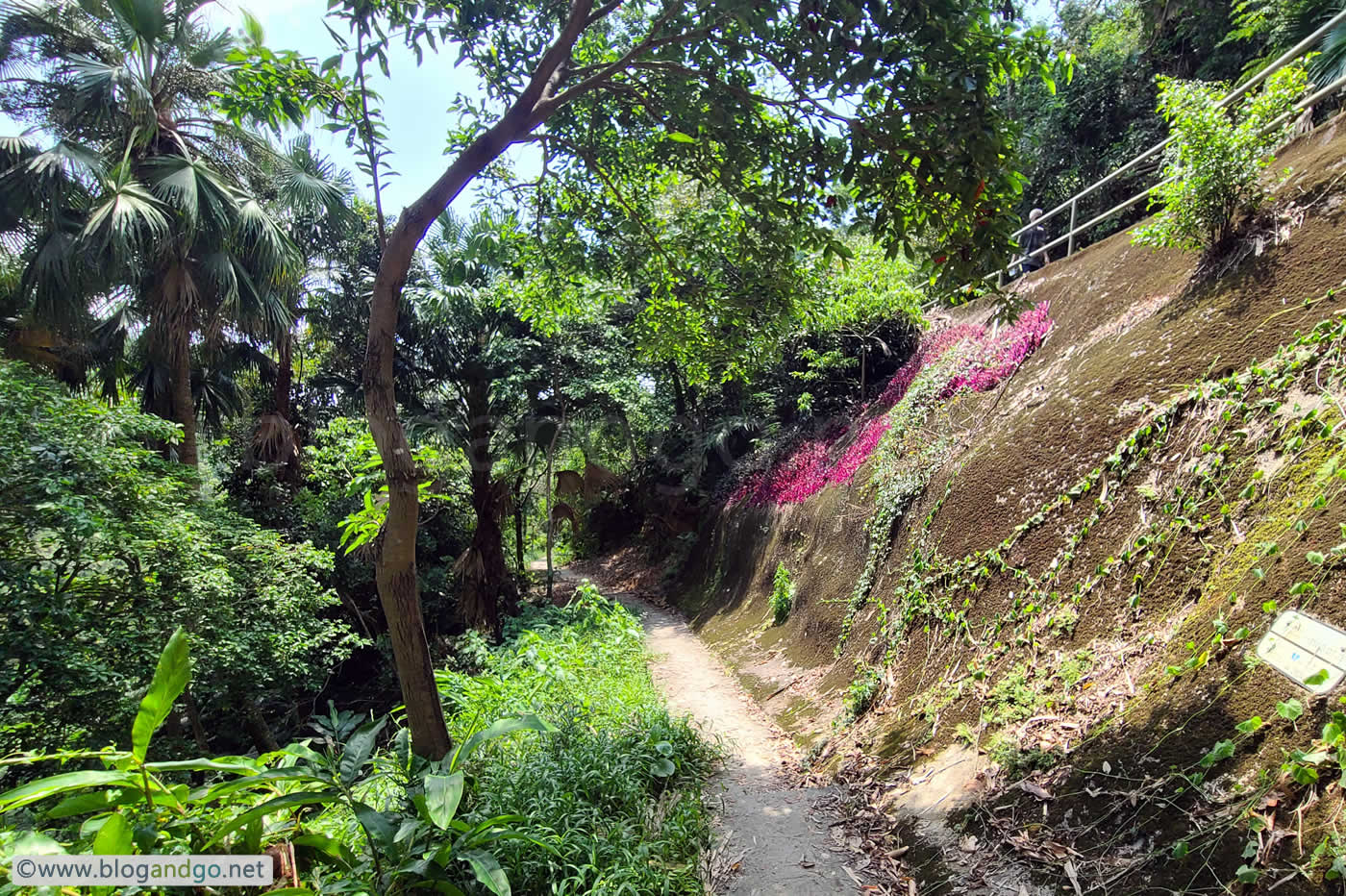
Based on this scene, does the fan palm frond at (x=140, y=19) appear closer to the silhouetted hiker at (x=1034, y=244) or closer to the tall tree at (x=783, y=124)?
the tall tree at (x=783, y=124)

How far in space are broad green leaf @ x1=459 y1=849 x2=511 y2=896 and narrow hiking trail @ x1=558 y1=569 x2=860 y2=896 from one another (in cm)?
154

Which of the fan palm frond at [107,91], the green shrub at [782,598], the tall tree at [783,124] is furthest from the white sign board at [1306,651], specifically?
the fan palm frond at [107,91]

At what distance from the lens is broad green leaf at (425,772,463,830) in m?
2.40

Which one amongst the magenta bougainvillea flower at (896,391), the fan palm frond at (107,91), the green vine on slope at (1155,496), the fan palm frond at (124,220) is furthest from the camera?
the fan palm frond at (107,91)

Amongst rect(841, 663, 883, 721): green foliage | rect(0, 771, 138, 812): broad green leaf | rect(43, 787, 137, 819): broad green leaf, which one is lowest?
rect(841, 663, 883, 721): green foliage

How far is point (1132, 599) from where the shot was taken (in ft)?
11.7

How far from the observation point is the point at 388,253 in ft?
9.93

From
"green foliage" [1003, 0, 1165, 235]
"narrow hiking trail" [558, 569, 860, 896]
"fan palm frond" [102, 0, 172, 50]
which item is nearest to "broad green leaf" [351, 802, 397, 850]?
"narrow hiking trail" [558, 569, 860, 896]

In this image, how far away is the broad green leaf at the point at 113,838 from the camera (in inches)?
71.6

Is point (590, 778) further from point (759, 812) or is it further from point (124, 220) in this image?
point (124, 220)

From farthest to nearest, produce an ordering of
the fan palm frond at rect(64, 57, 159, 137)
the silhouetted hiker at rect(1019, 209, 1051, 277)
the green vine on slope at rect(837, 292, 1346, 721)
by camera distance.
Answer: the silhouetted hiker at rect(1019, 209, 1051, 277)
the fan palm frond at rect(64, 57, 159, 137)
the green vine on slope at rect(837, 292, 1346, 721)

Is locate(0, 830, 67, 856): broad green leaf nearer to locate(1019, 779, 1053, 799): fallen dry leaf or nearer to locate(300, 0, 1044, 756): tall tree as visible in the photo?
locate(300, 0, 1044, 756): tall tree

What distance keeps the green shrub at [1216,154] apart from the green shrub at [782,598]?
6.42 meters

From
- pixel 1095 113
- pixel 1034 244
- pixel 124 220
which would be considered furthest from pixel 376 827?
pixel 1095 113
